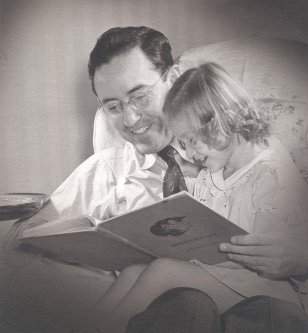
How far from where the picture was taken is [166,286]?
156 cm

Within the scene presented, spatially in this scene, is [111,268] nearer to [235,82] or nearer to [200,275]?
[200,275]

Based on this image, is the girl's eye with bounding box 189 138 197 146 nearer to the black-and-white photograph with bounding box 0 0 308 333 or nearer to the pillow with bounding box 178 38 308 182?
the black-and-white photograph with bounding box 0 0 308 333

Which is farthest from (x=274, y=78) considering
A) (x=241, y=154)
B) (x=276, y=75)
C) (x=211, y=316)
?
(x=211, y=316)

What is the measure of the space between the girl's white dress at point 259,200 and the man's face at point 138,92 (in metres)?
0.22

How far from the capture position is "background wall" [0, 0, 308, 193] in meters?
1.71

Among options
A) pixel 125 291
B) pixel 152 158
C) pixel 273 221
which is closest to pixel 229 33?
pixel 152 158

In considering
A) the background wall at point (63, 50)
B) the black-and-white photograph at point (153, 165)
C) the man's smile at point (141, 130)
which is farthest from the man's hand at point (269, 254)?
the background wall at point (63, 50)

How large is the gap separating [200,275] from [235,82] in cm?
58

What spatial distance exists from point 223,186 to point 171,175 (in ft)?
0.54

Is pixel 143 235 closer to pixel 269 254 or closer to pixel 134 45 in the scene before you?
pixel 269 254

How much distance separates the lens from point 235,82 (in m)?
1.64

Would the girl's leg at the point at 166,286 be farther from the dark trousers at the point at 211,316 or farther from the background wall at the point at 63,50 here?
the background wall at the point at 63,50

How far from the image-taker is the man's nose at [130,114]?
5.53ft

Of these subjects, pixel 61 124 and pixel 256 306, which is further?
pixel 61 124
